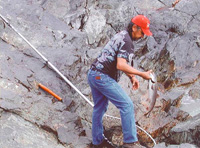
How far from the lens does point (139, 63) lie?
6512 mm

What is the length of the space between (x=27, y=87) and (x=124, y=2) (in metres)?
3.28

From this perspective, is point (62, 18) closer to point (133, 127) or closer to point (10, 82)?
point (10, 82)

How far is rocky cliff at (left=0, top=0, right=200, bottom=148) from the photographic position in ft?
14.7

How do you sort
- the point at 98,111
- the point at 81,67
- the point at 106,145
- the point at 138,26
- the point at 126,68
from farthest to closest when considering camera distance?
the point at 81,67 → the point at 106,145 → the point at 98,111 → the point at 138,26 → the point at 126,68

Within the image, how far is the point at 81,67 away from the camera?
597 cm

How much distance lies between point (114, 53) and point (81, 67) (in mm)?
2060

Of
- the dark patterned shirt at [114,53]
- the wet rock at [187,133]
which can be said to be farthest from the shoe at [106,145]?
the dark patterned shirt at [114,53]

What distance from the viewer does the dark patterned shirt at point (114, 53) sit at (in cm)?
384

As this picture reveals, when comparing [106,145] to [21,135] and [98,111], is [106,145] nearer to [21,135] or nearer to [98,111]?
[98,111]

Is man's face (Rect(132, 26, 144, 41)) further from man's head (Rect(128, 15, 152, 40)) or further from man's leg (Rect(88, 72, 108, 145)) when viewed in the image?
man's leg (Rect(88, 72, 108, 145))

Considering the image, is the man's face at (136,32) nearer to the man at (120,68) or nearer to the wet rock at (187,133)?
the man at (120,68)

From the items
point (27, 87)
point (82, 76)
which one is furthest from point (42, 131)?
point (82, 76)

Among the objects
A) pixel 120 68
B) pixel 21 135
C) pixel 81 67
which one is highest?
pixel 120 68

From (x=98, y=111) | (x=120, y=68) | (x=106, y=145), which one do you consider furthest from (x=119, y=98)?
(x=106, y=145)
